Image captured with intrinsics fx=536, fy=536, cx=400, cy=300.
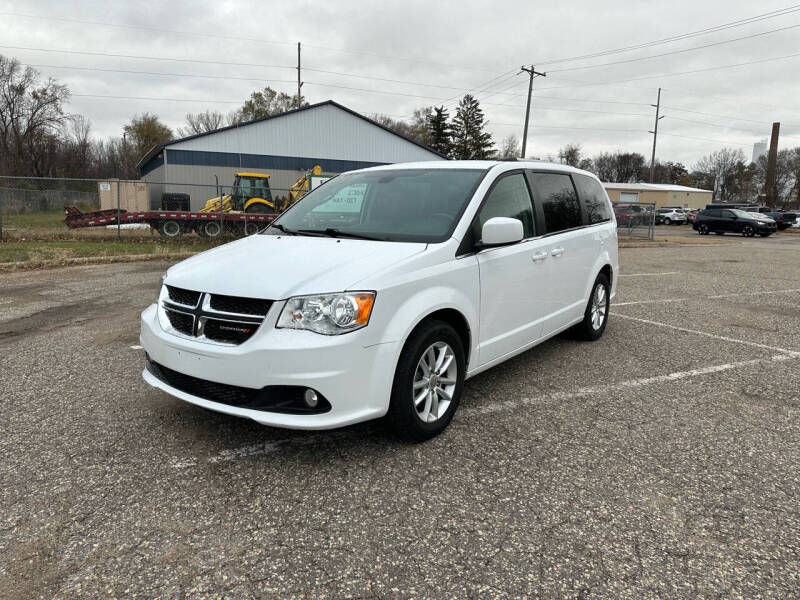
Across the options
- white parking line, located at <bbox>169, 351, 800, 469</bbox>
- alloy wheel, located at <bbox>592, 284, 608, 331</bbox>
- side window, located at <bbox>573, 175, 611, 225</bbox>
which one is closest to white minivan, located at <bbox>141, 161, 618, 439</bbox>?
white parking line, located at <bbox>169, 351, 800, 469</bbox>

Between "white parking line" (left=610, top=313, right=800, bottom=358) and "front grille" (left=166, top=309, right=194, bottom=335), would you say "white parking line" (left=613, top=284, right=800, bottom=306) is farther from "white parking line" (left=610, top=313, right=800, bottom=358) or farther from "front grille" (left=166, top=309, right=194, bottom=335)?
"front grille" (left=166, top=309, right=194, bottom=335)

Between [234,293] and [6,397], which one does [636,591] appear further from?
[6,397]

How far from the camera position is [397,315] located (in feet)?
9.86

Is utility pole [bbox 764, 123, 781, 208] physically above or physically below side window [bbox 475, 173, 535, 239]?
above

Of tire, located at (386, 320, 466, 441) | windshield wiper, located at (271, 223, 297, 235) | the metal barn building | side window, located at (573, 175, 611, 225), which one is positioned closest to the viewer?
tire, located at (386, 320, 466, 441)

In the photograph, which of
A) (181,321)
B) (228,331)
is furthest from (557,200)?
(181,321)

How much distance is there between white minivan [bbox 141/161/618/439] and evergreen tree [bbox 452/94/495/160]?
68.9 m

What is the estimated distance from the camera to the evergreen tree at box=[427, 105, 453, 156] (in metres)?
69.8

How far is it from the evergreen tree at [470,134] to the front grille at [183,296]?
70149mm

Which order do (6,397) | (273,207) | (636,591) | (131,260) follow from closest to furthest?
(636,591)
(6,397)
(131,260)
(273,207)

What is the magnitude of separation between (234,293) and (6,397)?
2460mm

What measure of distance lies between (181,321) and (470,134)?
242ft

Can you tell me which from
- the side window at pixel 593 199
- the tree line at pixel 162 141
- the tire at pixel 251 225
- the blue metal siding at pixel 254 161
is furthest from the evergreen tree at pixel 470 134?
the side window at pixel 593 199

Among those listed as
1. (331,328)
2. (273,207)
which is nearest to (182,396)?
(331,328)
